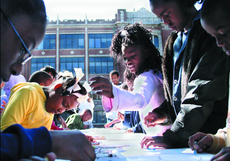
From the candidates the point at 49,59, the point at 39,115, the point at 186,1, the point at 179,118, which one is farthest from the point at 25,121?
the point at 49,59

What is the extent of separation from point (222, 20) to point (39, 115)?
57.6 inches

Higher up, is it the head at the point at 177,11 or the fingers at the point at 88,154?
the head at the point at 177,11

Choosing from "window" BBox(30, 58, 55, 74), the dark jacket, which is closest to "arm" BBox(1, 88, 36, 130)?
the dark jacket

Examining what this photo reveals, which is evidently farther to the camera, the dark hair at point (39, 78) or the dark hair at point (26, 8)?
the dark hair at point (39, 78)

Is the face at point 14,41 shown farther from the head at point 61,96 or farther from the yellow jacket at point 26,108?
the head at point 61,96

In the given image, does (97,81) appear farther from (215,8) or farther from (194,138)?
(215,8)

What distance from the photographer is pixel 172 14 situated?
4.45ft

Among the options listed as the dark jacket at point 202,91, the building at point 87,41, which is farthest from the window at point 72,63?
the dark jacket at point 202,91

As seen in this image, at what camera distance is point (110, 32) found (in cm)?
1638

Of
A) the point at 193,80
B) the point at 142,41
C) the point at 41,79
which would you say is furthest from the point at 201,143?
the point at 41,79

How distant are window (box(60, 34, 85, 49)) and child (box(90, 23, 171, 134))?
48.2ft

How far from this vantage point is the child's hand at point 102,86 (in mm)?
1249

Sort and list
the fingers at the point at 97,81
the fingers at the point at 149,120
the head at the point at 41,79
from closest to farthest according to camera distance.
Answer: the fingers at the point at 97,81 → the fingers at the point at 149,120 → the head at the point at 41,79

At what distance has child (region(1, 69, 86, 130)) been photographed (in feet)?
4.66
